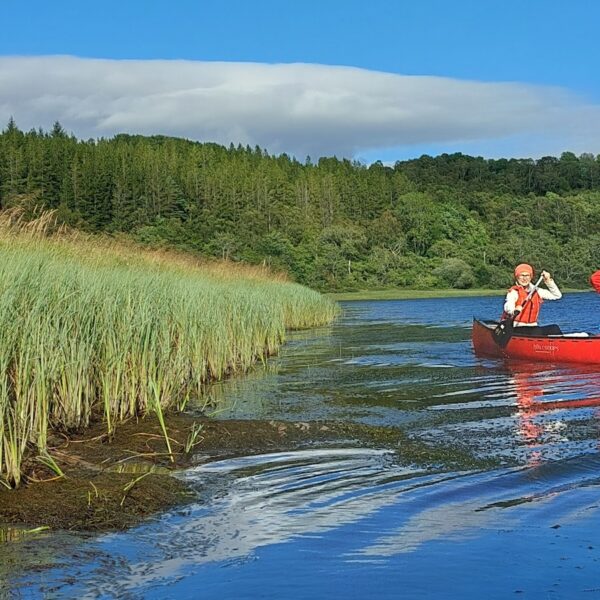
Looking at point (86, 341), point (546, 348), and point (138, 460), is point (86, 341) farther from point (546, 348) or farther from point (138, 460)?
point (546, 348)

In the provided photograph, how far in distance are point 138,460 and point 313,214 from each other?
4216 inches

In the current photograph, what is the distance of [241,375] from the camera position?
14.1 metres

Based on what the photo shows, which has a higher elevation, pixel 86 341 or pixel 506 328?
pixel 86 341

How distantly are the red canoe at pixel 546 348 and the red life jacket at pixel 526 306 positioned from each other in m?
0.64

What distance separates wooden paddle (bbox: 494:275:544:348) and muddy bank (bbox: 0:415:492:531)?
8.25m

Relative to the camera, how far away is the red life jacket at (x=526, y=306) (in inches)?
671

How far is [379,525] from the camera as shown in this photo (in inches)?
218

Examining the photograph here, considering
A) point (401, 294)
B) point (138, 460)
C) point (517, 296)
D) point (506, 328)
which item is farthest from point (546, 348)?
point (401, 294)

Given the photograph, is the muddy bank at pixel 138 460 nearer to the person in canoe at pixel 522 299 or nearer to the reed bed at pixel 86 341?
the reed bed at pixel 86 341

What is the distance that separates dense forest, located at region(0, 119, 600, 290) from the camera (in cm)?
9194

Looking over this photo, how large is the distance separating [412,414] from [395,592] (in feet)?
18.8

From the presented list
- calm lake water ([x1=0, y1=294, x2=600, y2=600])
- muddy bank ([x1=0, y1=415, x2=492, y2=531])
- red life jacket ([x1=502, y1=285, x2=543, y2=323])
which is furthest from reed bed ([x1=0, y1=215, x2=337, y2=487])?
red life jacket ([x1=502, y1=285, x2=543, y2=323])

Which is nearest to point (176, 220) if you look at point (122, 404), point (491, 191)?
point (491, 191)

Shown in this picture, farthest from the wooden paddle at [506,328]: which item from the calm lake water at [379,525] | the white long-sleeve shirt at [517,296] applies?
the calm lake water at [379,525]
